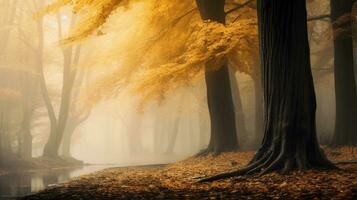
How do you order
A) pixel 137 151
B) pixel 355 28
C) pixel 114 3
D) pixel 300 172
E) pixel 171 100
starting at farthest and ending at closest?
1. pixel 137 151
2. pixel 171 100
3. pixel 355 28
4. pixel 114 3
5. pixel 300 172

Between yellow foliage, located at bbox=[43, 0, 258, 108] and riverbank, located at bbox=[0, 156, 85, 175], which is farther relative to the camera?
riverbank, located at bbox=[0, 156, 85, 175]

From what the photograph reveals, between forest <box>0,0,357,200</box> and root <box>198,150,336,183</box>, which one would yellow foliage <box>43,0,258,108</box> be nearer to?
forest <box>0,0,357,200</box>

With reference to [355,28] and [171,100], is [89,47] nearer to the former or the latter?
[171,100]

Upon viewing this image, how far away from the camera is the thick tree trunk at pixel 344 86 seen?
629 inches

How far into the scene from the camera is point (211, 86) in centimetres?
1730

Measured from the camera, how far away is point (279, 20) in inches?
381

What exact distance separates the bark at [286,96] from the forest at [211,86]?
0.02m

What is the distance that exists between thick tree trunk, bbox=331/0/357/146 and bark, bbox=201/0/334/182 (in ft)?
23.1

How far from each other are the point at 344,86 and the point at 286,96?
8050mm

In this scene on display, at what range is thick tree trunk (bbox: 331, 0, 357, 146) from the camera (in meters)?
16.0

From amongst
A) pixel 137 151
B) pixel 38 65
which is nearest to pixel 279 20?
pixel 38 65

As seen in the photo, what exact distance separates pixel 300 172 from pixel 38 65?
25.1 m

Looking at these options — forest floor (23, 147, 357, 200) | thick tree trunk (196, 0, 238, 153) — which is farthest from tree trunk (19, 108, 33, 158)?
forest floor (23, 147, 357, 200)

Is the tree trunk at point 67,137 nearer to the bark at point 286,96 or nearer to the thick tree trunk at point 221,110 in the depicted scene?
the thick tree trunk at point 221,110
